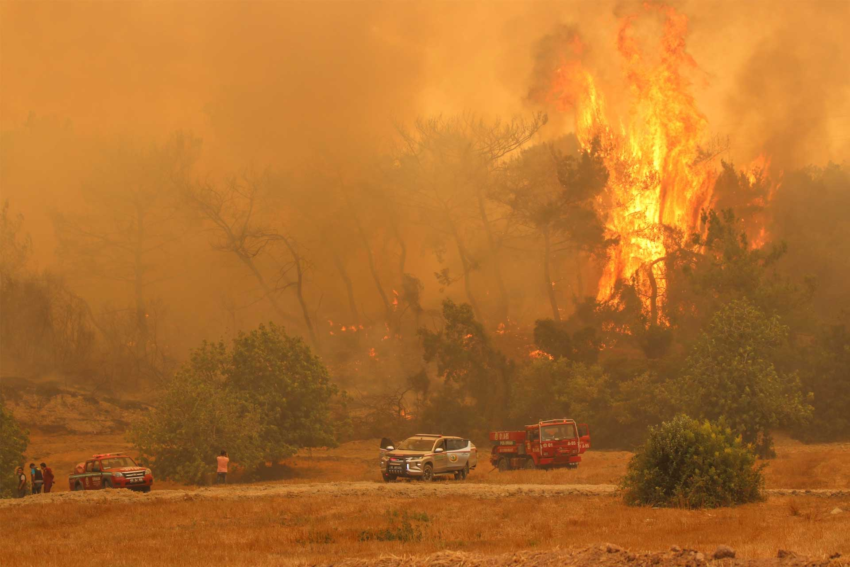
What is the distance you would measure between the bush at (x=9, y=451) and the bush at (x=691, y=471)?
24.9 meters

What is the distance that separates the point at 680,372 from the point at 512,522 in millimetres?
31443

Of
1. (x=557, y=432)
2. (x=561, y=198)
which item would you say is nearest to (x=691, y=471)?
(x=557, y=432)

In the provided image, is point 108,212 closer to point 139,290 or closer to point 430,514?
point 139,290

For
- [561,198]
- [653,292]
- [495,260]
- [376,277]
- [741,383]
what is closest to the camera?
[741,383]

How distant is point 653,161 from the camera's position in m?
64.6

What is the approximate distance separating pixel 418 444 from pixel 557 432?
7.00 m

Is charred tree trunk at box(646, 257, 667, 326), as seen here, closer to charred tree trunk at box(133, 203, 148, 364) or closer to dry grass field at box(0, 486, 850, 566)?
dry grass field at box(0, 486, 850, 566)

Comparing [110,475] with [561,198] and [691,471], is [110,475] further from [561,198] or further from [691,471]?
[561,198]

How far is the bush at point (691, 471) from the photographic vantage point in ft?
71.5

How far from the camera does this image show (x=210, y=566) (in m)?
14.3

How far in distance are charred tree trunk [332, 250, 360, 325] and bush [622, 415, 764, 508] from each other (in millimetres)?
50477

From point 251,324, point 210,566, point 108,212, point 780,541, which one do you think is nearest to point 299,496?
point 210,566

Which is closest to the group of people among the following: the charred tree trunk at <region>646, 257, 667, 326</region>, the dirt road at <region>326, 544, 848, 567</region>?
the dirt road at <region>326, 544, 848, 567</region>

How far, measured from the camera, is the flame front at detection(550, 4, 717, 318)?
6359cm
